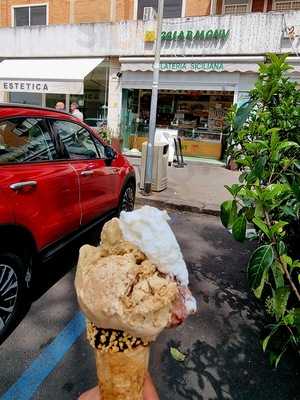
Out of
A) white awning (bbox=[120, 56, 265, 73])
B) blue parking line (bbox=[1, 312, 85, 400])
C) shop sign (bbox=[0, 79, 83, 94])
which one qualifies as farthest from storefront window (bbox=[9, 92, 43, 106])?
blue parking line (bbox=[1, 312, 85, 400])

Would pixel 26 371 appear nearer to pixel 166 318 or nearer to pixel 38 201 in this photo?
pixel 38 201

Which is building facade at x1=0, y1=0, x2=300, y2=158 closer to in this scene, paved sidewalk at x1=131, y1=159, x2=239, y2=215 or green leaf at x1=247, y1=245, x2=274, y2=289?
paved sidewalk at x1=131, y1=159, x2=239, y2=215

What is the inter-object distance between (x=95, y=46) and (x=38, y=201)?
1193 centimetres

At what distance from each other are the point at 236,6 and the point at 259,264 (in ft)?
46.9

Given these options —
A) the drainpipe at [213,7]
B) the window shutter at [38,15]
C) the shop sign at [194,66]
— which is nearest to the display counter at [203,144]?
the shop sign at [194,66]

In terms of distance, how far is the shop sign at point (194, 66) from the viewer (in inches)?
462

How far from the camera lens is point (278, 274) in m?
1.70

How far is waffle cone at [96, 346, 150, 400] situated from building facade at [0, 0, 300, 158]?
11.6 m

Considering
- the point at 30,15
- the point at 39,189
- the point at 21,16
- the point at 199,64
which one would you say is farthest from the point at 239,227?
the point at 21,16

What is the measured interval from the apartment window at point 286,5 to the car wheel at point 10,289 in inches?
544

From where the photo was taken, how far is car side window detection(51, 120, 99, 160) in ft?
12.3

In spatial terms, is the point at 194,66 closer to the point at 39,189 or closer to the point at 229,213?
the point at 39,189

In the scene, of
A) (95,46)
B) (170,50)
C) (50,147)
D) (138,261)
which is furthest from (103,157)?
(95,46)

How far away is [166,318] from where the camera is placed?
973mm
